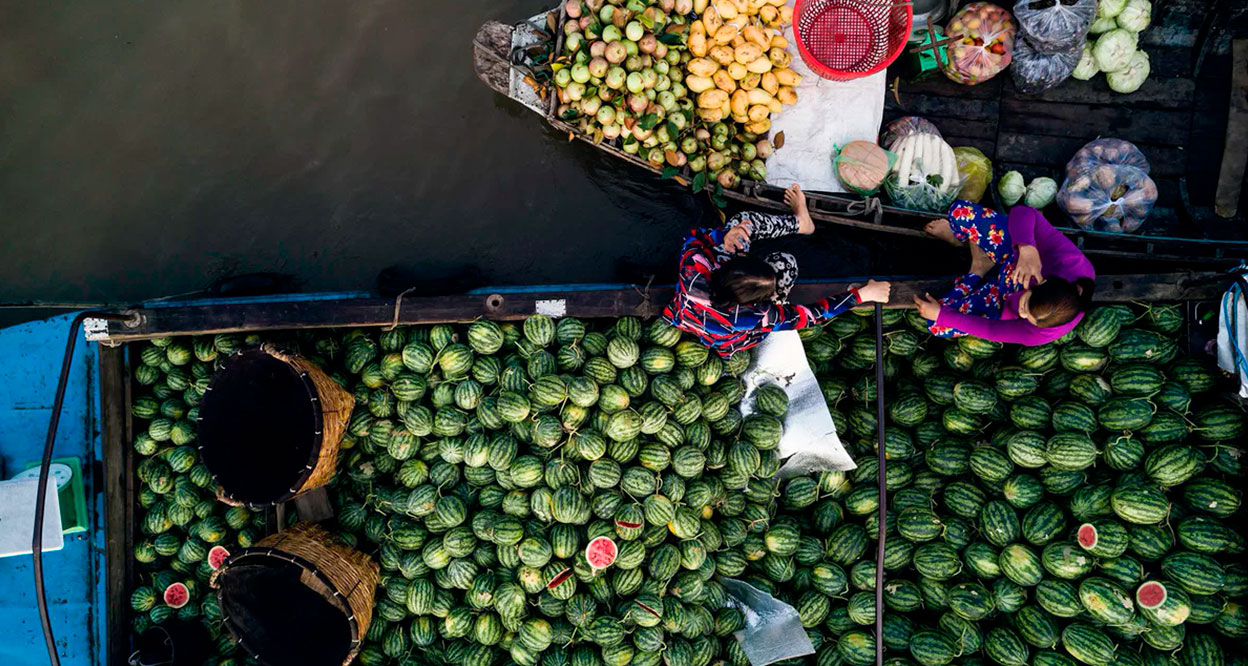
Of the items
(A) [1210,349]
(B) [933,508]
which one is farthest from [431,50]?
(A) [1210,349]

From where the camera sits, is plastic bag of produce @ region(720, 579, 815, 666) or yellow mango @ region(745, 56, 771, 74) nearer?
plastic bag of produce @ region(720, 579, 815, 666)

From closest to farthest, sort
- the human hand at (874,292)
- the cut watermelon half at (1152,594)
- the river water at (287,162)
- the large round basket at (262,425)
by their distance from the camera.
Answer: the cut watermelon half at (1152,594) → the large round basket at (262,425) → the human hand at (874,292) → the river water at (287,162)

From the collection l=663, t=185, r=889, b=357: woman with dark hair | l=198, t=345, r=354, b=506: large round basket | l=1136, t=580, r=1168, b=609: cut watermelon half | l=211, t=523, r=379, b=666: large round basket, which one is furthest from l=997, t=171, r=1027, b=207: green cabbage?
l=211, t=523, r=379, b=666: large round basket

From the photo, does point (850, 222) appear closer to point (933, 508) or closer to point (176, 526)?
point (933, 508)

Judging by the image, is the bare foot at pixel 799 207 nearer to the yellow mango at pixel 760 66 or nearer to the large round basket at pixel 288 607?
the yellow mango at pixel 760 66

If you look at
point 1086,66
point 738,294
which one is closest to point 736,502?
point 738,294

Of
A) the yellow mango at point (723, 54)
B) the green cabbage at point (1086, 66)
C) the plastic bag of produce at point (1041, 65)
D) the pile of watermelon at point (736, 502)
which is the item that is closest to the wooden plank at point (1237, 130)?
the green cabbage at point (1086, 66)

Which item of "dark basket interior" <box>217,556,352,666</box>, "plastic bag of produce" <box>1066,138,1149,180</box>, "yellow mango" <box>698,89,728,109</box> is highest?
"yellow mango" <box>698,89,728,109</box>

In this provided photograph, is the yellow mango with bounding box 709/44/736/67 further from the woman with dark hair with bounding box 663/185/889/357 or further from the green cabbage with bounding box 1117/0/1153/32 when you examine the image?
the green cabbage with bounding box 1117/0/1153/32
